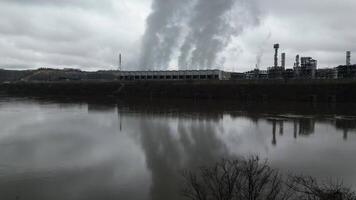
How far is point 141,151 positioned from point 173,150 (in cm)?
202

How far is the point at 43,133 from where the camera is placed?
95.5 ft

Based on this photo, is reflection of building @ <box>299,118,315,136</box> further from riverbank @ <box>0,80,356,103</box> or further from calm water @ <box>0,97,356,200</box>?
riverbank @ <box>0,80,356,103</box>

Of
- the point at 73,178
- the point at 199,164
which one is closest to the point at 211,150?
the point at 199,164

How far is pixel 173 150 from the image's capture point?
72.9 ft

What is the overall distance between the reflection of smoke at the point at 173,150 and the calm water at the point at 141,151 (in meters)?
0.04

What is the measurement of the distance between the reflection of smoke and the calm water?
4cm

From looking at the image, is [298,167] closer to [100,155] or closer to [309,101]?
[100,155]

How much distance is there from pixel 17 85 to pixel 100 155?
101 metres

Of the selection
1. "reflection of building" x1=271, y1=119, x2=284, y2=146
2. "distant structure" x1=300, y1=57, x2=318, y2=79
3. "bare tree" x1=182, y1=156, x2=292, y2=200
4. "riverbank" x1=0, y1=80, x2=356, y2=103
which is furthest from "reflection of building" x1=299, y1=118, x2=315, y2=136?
"distant structure" x1=300, y1=57, x2=318, y2=79

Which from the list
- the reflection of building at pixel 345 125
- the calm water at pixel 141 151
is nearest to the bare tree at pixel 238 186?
the calm water at pixel 141 151

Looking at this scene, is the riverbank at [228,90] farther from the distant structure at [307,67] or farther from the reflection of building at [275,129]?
the reflection of building at [275,129]

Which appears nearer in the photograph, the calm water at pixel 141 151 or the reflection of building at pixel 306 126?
the calm water at pixel 141 151

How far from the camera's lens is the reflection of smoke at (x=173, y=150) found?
15399mm

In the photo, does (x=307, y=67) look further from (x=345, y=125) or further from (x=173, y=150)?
(x=173, y=150)
